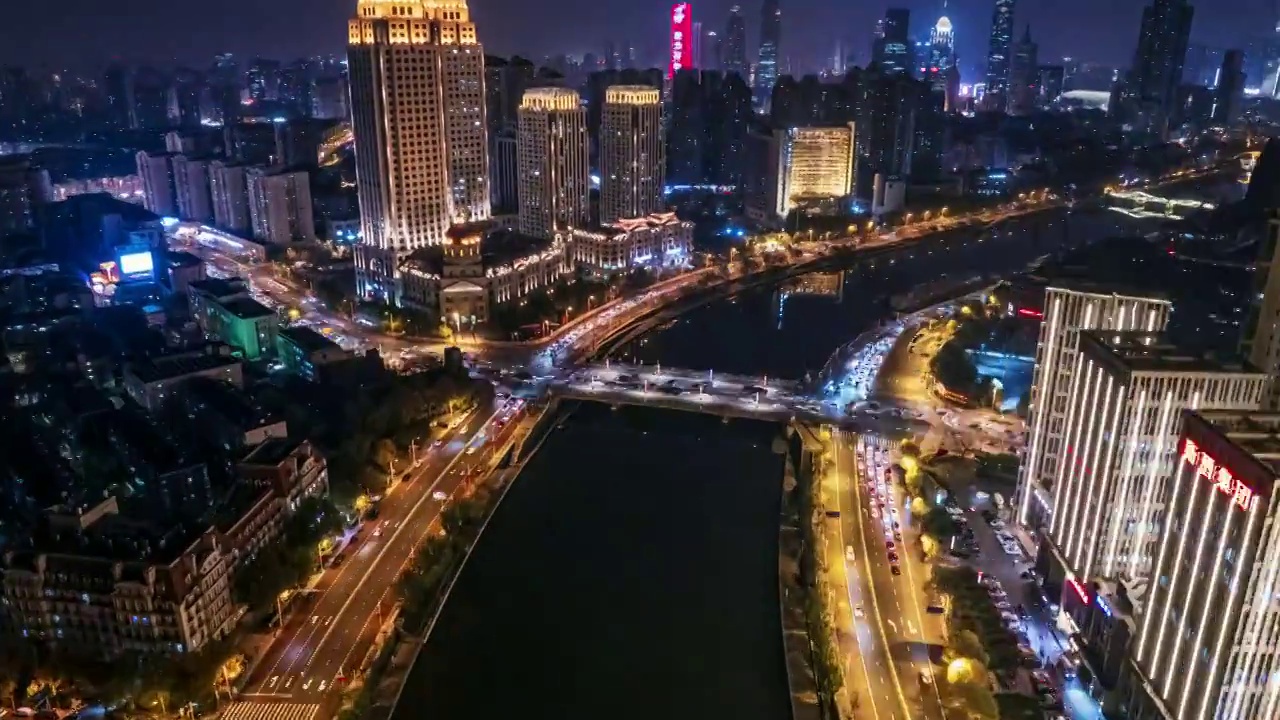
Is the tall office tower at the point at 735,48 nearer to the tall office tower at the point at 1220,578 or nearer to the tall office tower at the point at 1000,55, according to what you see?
the tall office tower at the point at 1000,55

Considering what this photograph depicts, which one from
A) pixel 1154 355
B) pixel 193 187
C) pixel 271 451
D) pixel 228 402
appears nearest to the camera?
pixel 1154 355

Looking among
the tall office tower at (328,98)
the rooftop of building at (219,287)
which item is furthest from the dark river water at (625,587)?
the tall office tower at (328,98)

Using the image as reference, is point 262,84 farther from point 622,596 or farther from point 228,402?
point 622,596

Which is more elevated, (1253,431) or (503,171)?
(503,171)

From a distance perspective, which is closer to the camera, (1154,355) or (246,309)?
(1154,355)

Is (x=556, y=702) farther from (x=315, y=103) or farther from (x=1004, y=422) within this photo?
(x=315, y=103)

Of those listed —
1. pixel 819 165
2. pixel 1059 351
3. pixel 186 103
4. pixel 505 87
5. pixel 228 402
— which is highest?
pixel 505 87

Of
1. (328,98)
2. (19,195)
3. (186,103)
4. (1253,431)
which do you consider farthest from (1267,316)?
(186,103)
